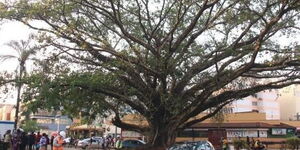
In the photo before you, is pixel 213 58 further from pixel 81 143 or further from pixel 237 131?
pixel 81 143

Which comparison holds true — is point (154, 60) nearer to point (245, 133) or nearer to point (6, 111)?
point (245, 133)

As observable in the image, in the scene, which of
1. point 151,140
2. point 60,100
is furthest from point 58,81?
point 151,140

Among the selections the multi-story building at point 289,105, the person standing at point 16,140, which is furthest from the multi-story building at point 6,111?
the person standing at point 16,140

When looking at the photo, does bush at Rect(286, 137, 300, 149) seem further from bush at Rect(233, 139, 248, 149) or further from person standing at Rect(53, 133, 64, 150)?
person standing at Rect(53, 133, 64, 150)

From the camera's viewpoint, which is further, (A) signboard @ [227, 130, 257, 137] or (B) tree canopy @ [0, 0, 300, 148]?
(A) signboard @ [227, 130, 257, 137]

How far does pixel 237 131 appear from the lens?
54344mm

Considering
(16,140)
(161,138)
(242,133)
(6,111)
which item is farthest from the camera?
(6,111)

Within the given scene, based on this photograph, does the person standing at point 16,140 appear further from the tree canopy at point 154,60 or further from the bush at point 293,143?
the bush at point 293,143

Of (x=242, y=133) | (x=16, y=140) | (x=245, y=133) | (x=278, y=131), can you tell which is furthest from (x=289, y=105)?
(x=16, y=140)

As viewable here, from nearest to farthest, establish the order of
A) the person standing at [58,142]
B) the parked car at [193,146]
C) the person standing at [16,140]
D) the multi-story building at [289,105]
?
the parked car at [193,146], the person standing at [58,142], the person standing at [16,140], the multi-story building at [289,105]

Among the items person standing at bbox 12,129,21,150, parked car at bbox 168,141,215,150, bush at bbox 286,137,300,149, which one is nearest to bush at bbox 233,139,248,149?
bush at bbox 286,137,300,149

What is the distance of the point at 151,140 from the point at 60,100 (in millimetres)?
5422

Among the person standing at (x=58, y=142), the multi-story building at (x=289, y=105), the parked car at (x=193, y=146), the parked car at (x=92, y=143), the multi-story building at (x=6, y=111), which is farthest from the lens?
the multi-story building at (x=289, y=105)

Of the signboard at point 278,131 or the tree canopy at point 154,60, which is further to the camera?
the signboard at point 278,131
